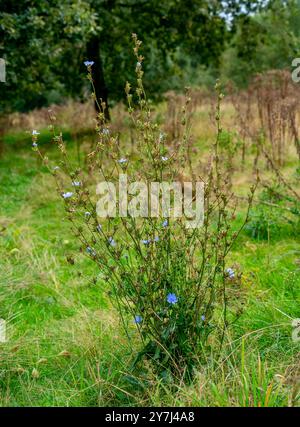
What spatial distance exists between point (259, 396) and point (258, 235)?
8.74 feet

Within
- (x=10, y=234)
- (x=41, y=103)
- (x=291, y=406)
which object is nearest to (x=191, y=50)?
(x=10, y=234)

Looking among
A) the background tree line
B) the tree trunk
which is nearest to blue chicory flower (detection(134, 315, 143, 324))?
the background tree line

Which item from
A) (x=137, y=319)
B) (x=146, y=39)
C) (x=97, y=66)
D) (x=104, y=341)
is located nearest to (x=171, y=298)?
(x=137, y=319)

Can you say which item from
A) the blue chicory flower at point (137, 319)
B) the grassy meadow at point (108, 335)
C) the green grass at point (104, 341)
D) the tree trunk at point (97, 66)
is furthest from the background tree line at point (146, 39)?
the blue chicory flower at point (137, 319)

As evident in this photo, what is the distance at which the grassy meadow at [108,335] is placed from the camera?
247cm

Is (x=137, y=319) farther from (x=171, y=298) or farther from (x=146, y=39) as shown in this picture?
(x=146, y=39)

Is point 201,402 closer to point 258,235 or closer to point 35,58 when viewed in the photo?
point 258,235

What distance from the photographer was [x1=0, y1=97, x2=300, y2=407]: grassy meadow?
97.1 inches

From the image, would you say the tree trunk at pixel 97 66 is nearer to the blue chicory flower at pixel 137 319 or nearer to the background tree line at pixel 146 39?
the background tree line at pixel 146 39

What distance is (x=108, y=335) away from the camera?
3164 mm

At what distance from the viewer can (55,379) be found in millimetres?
2967

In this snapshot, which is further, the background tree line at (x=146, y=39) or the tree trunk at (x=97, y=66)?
the tree trunk at (x=97, y=66)
